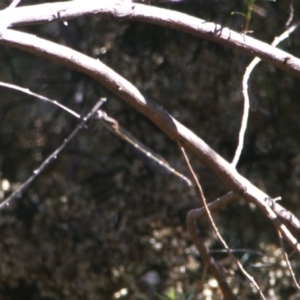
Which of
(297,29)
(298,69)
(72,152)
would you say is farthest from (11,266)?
(298,69)

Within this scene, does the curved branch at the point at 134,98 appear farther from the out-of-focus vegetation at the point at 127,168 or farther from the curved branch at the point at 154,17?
the out-of-focus vegetation at the point at 127,168

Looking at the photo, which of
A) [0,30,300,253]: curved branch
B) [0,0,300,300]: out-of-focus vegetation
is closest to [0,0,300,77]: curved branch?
[0,30,300,253]: curved branch

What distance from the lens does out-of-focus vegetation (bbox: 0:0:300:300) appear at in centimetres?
267

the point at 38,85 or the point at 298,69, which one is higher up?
the point at 38,85

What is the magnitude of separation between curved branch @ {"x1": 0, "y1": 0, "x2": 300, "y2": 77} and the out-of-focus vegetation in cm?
139

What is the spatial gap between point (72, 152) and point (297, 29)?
3.64 ft

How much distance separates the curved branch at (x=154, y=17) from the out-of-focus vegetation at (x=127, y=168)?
1394mm

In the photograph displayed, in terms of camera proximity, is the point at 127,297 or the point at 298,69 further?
the point at 127,297

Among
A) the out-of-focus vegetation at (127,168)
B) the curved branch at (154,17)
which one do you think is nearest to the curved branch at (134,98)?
the curved branch at (154,17)

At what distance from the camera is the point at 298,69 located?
127 cm

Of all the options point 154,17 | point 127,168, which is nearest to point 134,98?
point 154,17

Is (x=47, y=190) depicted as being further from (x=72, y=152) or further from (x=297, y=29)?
(x=297, y=29)

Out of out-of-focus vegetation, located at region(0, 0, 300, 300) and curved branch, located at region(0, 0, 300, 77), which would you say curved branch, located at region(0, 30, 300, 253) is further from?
out-of-focus vegetation, located at region(0, 0, 300, 300)

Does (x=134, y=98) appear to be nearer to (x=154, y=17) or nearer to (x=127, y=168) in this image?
(x=154, y=17)
